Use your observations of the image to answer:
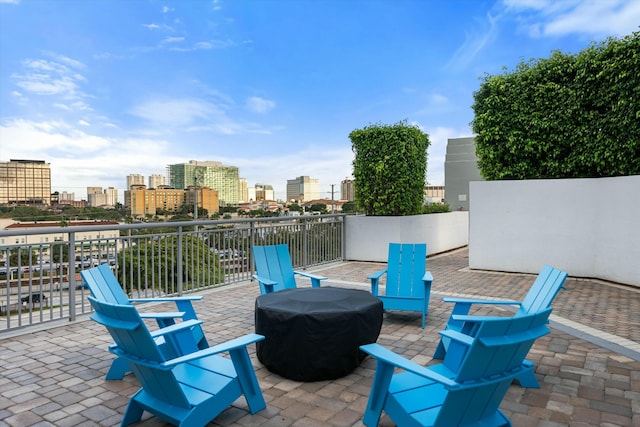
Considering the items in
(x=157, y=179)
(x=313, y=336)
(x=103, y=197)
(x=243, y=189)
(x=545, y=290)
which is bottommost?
(x=313, y=336)

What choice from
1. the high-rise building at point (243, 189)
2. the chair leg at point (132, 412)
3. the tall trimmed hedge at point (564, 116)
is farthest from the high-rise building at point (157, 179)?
the chair leg at point (132, 412)

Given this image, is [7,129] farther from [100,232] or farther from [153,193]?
[100,232]

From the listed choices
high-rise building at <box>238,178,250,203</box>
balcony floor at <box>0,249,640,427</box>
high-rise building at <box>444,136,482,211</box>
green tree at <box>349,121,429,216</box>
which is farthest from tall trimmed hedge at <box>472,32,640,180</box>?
high-rise building at <box>238,178,250,203</box>

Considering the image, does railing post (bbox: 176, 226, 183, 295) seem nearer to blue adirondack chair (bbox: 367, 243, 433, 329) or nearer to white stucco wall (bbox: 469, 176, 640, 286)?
blue adirondack chair (bbox: 367, 243, 433, 329)

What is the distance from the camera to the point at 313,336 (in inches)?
135

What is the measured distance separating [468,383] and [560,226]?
7891 millimetres

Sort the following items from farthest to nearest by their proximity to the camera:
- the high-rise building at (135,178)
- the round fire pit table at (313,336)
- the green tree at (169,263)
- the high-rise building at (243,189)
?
the high-rise building at (135,178) → the high-rise building at (243,189) → the green tree at (169,263) → the round fire pit table at (313,336)

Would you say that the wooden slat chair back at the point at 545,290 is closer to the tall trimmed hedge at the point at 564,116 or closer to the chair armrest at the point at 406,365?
the chair armrest at the point at 406,365

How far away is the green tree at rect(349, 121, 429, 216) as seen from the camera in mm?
10641

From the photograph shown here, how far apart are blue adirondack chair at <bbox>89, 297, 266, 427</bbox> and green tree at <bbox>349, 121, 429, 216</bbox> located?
819 cm

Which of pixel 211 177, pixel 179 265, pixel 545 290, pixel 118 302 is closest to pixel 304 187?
pixel 211 177

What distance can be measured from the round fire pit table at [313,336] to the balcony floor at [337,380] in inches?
4.6

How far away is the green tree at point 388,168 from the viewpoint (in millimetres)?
10641

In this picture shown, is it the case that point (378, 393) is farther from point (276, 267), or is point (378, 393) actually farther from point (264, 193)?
point (264, 193)
